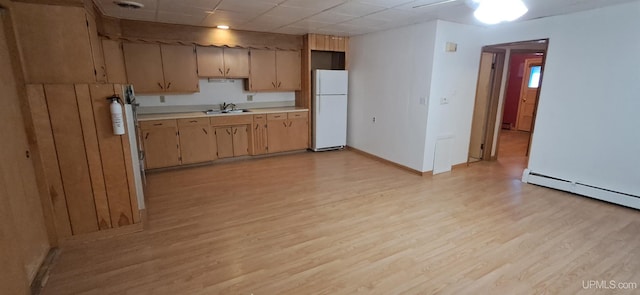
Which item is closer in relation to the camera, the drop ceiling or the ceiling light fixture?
Result: the ceiling light fixture

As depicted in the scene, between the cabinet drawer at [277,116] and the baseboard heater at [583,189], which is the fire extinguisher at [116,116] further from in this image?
the baseboard heater at [583,189]

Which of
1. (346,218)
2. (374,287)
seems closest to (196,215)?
(346,218)

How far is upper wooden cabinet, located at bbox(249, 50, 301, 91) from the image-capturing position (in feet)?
17.5

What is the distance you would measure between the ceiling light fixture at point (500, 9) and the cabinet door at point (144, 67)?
14.3 ft

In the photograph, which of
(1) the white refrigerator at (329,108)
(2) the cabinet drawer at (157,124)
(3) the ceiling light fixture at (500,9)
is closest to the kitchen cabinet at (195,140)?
(2) the cabinet drawer at (157,124)

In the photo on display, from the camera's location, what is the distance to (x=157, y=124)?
4.49 m

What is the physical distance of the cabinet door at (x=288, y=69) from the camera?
5.54m

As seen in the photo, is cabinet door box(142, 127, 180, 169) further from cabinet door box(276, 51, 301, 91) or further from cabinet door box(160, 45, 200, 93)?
cabinet door box(276, 51, 301, 91)

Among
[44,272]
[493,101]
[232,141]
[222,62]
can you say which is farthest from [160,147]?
[493,101]

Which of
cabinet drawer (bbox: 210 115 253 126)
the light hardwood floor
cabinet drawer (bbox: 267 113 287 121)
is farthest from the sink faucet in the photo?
the light hardwood floor

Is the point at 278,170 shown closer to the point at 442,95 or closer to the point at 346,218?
the point at 346,218

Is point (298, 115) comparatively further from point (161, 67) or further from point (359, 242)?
point (359, 242)

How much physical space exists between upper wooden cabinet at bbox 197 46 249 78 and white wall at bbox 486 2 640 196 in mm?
4220

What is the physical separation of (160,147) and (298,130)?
2.36 meters
